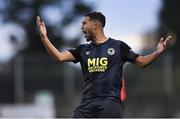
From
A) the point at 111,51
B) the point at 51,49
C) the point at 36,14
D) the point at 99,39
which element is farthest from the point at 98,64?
the point at 36,14

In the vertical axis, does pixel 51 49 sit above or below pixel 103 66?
above

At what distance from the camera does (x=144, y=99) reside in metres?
25.0

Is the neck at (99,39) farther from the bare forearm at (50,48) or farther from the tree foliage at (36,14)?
the tree foliage at (36,14)

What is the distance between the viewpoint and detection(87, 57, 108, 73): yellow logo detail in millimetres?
7902

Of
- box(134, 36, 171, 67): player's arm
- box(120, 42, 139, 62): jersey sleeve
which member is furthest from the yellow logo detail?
box(134, 36, 171, 67): player's arm

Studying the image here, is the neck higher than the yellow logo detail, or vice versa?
the neck

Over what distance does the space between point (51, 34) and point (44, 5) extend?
2.37 metres

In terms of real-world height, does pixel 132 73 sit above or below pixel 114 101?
below

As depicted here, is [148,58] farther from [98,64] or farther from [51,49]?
[51,49]

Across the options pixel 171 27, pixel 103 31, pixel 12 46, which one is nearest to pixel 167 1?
pixel 171 27

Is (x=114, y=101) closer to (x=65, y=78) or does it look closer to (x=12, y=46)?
(x=65, y=78)

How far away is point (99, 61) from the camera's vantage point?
792 centimetres

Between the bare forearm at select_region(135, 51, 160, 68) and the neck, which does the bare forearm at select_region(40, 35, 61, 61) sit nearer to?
the neck

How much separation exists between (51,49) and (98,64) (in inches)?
20.6
